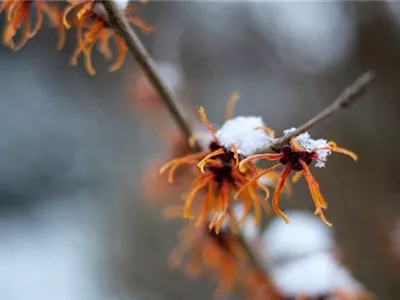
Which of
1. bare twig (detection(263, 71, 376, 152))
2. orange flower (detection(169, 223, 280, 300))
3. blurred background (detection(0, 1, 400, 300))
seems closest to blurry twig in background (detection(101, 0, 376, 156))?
bare twig (detection(263, 71, 376, 152))

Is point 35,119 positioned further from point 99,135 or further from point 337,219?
point 337,219

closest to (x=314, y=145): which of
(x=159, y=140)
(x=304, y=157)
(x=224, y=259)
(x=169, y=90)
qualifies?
(x=304, y=157)

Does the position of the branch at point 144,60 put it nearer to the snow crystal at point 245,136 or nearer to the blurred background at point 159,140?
the snow crystal at point 245,136

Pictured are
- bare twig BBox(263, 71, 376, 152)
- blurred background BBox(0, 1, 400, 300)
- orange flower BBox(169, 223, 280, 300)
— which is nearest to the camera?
bare twig BBox(263, 71, 376, 152)

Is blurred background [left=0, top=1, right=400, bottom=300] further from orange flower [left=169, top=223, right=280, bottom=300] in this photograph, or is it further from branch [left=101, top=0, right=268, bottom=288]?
branch [left=101, top=0, right=268, bottom=288]

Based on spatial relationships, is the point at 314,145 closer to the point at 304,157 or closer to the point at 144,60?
the point at 304,157

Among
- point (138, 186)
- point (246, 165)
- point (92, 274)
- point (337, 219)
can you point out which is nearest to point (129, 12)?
point (246, 165)

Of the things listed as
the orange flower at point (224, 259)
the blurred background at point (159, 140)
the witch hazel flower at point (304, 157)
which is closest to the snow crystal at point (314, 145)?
the witch hazel flower at point (304, 157)
